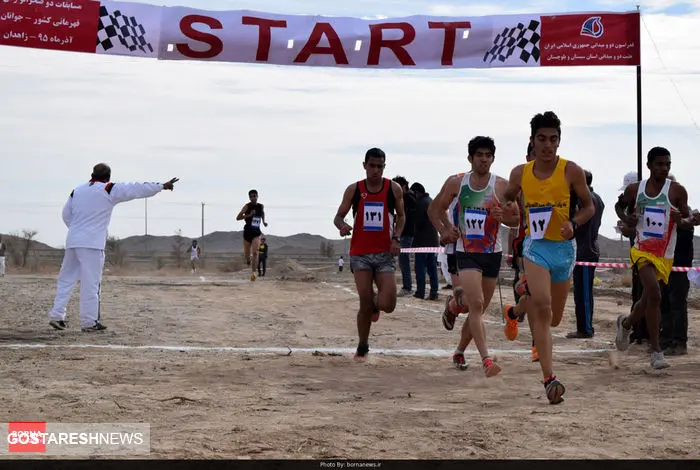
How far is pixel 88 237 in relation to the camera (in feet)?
40.4

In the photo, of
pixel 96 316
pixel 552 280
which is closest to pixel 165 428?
pixel 552 280

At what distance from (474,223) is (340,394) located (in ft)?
7.06

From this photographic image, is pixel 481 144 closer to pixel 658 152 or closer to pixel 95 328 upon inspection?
pixel 658 152

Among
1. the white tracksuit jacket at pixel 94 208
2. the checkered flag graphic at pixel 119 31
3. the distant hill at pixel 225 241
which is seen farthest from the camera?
the distant hill at pixel 225 241

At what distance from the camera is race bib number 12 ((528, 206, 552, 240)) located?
7.57 meters

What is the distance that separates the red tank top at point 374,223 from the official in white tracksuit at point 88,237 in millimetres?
3290

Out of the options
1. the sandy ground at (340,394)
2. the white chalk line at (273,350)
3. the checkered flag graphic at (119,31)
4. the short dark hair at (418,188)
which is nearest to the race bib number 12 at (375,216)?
the sandy ground at (340,394)

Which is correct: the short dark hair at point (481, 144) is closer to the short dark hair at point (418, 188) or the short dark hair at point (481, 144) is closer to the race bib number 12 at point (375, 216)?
the race bib number 12 at point (375, 216)

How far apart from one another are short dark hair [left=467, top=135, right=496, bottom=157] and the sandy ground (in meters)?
2.03

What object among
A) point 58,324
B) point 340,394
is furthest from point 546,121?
point 58,324

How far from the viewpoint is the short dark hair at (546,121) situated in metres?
7.62

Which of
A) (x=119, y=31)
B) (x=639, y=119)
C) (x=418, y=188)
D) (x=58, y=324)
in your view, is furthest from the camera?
(x=418, y=188)

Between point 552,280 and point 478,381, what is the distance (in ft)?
4.37
